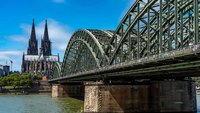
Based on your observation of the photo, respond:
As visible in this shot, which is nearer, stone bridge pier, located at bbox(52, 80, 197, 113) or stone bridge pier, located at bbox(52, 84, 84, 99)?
stone bridge pier, located at bbox(52, 80, 197, 113)

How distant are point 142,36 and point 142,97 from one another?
31.0 feet

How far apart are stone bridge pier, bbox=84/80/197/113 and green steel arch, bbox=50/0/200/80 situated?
438 centimetres

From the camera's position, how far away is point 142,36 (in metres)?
53.0

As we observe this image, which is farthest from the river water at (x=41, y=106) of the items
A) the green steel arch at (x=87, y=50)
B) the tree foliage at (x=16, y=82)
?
the tree foliage at (x=16, y=82)

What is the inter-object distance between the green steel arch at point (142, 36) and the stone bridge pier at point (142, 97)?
4.38 m

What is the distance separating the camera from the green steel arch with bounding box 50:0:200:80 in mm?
37469

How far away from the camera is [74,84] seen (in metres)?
130

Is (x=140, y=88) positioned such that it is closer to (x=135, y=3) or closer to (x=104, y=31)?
(x=135, y=3)

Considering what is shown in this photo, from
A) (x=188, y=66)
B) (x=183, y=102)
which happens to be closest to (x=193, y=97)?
(x=183, y=102)

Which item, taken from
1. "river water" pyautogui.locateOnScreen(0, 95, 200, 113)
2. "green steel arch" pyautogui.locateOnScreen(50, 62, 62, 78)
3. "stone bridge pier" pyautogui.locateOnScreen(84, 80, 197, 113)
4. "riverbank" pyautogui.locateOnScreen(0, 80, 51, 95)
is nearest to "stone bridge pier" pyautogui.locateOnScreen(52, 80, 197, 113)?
"stone bridge pier" pyautogui.locateOnScreen(84, 80, 197, 113)

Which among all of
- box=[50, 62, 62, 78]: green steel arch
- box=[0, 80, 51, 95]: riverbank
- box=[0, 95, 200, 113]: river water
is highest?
box=[50, 62, 62, 78]: green steel arch

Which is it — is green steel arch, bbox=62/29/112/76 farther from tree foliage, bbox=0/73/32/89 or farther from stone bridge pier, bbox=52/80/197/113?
tree foliage, bbox=0/73/32/89

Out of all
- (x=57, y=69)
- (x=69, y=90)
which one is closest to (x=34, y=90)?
(x=57, y=69)

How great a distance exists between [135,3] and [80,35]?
50335 mm
